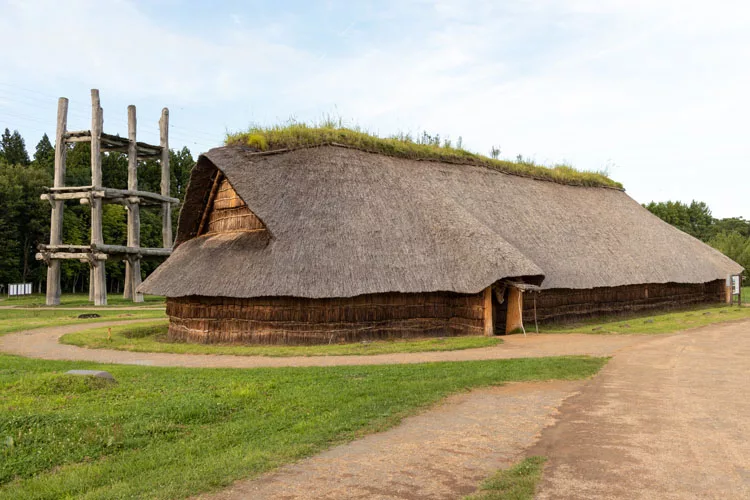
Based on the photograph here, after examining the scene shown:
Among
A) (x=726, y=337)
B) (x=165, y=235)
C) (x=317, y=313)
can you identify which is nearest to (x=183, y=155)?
(x=165, y=235)

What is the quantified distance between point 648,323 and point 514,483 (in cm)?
2089

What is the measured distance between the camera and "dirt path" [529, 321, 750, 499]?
564 cm

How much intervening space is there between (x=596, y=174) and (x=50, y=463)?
3570cm

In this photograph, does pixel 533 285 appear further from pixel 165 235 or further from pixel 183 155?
pixel 183 155

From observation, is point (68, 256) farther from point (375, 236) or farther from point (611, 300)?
point (611, 300)

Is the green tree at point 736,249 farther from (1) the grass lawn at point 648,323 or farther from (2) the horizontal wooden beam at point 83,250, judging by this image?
(2) the horizontal wooden beam at point 83,250

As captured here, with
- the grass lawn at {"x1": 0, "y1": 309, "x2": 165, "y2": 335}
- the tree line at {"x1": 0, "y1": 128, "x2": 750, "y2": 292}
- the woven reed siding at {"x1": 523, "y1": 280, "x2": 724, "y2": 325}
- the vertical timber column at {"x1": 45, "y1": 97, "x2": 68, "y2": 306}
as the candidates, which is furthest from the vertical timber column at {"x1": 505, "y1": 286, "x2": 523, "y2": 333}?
the tree line at {"x1": 0, "y1": 128, "x2": 750, "y2": 292}

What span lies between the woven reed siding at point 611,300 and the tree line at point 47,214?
124 ft

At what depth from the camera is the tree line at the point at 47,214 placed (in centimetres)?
5703

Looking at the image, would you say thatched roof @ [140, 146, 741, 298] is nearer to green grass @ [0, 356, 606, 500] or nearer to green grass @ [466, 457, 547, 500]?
green grass @ [0, 356, 606, 500]

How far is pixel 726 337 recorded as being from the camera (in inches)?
748

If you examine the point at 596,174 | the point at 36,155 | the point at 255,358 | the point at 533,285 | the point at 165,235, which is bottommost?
the point at 255,358

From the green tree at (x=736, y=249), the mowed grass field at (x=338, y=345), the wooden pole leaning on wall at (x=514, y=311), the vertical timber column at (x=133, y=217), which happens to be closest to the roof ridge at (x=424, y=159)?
the mowed grass field at (x=338, y=345)

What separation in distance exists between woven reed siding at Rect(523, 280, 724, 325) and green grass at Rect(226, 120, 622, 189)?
8015mm
